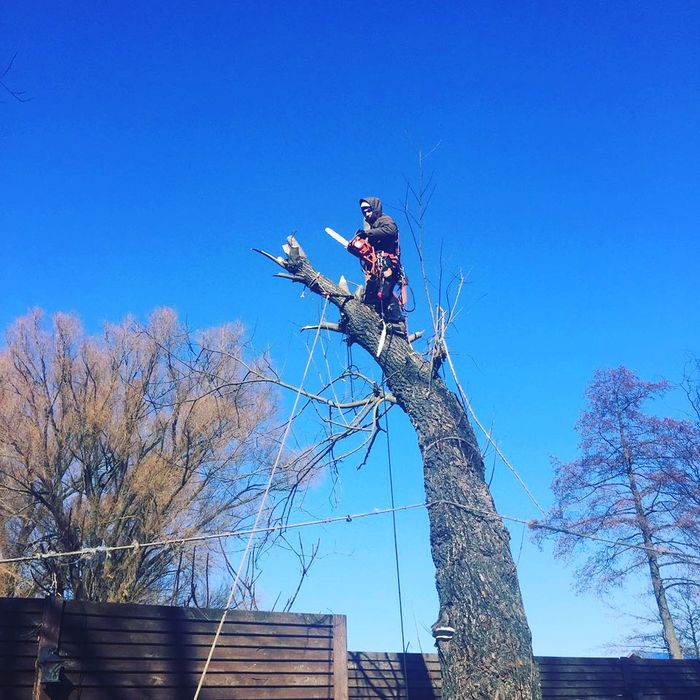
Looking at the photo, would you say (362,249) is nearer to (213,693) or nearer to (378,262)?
(378,262)

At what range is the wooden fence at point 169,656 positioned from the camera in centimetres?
312

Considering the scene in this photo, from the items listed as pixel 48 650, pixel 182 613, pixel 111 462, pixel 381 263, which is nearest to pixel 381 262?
pixel 381 263

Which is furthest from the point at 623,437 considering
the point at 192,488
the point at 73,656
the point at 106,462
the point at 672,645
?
the point at 73,656

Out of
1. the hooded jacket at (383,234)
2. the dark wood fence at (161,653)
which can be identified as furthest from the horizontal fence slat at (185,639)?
the hooded jacket at (383,234)

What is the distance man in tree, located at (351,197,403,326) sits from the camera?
4293 mm

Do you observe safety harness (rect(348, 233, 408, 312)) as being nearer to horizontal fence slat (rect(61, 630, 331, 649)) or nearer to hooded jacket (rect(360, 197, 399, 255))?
hooded jacket (rect(360, 197, 399, 255))

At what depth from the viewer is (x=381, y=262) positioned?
4.36 m

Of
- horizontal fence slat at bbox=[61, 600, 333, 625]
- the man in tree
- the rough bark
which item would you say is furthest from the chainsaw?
horizontal fence slat at bbox=[61, 600, 333, 625]

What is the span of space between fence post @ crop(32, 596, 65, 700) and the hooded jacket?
112 inches

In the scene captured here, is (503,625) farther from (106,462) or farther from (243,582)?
(106,462)

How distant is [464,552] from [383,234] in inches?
86.6

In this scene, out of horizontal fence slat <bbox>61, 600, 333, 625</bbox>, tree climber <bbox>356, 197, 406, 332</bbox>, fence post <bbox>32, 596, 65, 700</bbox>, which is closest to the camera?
fence post <bbox>32, 596, 65, 700</bbox>

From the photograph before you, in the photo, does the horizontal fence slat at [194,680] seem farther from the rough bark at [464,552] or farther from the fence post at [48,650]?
the rough bark at [464,552]

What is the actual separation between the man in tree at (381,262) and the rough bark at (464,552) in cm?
35
